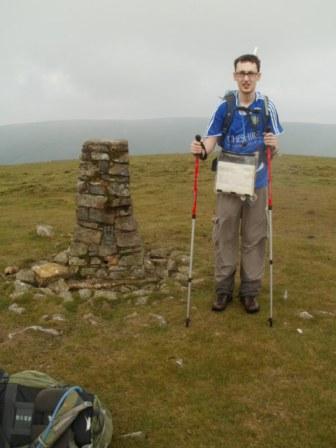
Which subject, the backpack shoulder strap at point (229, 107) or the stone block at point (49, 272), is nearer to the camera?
the backpack shoulder strap at point (229, 107)

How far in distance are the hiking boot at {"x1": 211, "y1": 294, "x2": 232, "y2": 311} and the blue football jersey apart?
7.86 ft

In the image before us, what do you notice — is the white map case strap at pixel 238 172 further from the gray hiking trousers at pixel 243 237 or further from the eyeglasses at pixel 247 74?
the eyeglasses at pixel 247 74

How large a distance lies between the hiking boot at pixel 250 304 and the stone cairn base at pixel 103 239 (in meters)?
2.39

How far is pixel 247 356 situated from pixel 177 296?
292 cm

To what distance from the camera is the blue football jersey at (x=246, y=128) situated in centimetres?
848

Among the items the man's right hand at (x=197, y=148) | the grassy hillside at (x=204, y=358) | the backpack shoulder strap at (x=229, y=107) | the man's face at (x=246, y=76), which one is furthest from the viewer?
the man's right hand at (x=197, y=148)

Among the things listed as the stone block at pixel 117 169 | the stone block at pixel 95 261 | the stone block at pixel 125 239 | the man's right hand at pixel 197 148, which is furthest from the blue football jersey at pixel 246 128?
the stone block at pixel 95 261

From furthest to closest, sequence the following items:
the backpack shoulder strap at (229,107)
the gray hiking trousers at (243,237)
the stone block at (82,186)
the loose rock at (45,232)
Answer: the loose rock at (45,232), the stone block at (82,186), the gray hiking trousers at (243,237), the backpack shoulder strap at (229,107)

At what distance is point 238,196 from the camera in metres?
8.88

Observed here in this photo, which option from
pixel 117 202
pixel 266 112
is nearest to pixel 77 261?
pixel 117 202

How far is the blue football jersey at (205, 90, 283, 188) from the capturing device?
8.48 m

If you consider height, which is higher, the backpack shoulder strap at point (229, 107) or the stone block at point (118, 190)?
the backpack shoulder strap at point (229, 107)

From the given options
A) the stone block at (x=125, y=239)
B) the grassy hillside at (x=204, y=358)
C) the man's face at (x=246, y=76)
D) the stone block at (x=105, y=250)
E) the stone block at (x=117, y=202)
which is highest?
the man's face at (x=246, y=76)

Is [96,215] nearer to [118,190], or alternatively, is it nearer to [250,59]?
[118,190]
